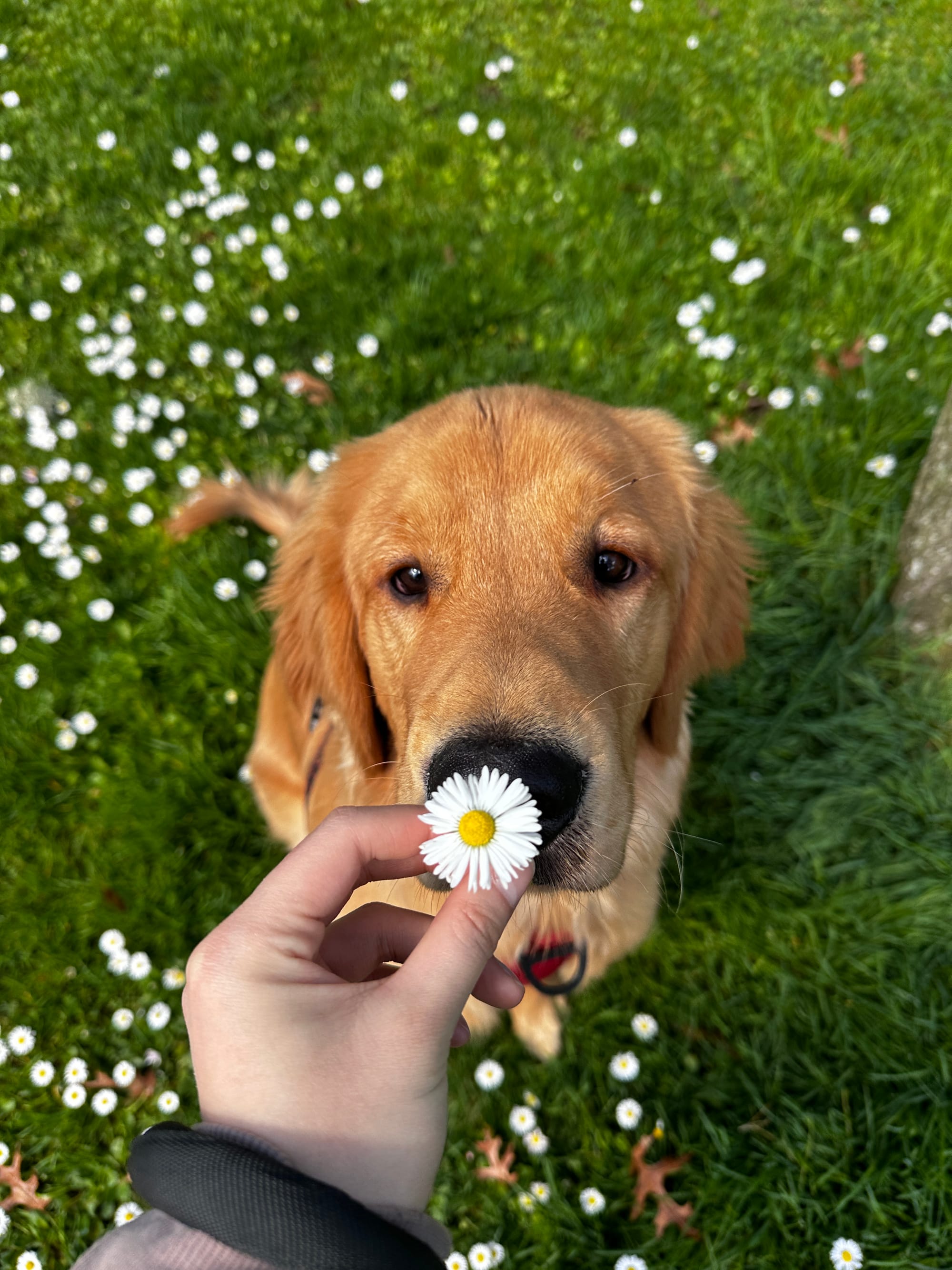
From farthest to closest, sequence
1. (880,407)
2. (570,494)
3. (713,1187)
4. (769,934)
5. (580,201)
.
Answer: (580,201) < (880,407) < (769,934) < (713,1187) < (570,494)

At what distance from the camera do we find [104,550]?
11.5 feet

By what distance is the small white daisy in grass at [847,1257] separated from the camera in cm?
219

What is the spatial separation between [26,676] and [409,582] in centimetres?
224

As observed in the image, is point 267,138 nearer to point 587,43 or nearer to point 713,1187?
point 587,43

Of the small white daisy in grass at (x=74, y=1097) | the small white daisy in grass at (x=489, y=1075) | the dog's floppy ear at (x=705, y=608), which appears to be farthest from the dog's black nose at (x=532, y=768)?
the small white daisy in grass at (x=74, y=1097)

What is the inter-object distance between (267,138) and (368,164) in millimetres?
649

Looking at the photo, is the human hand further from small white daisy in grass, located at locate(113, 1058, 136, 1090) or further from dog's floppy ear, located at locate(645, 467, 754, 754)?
small white daisy in grass, located at locate(113, 1058, 136, 1090)

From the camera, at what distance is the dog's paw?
2.54m

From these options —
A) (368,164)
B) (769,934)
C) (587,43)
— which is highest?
(587,43)

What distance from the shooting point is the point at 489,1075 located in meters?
2.53

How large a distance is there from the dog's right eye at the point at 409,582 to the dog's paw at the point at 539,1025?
1466mm

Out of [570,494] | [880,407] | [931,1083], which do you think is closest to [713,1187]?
[931,1083]

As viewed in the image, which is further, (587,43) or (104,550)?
(587,43)

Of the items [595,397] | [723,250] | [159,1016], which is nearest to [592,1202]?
[159,1016]
